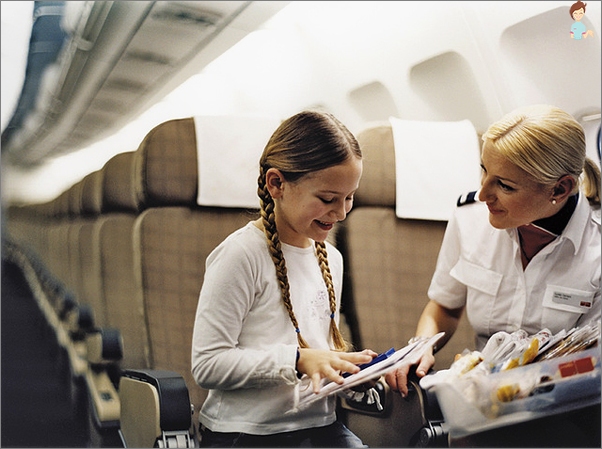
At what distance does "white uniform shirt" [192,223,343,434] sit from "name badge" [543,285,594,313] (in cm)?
75

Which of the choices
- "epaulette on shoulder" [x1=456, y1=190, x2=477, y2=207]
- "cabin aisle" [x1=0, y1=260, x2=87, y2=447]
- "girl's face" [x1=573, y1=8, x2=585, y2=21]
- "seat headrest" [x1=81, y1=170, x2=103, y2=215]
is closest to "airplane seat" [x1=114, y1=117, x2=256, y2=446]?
"seat headrest" [x1=81, y1=170, x2=103, y2=215]

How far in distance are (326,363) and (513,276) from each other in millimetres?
745

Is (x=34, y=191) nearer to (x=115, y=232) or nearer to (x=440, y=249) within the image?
(x=115, y=232)

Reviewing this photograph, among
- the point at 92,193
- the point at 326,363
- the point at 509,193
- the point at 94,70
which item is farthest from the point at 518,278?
the point at 94,70

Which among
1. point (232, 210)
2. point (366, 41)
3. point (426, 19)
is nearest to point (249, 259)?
point (232, 210)

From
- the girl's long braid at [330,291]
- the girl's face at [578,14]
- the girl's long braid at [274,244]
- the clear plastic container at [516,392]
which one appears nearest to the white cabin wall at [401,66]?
the girl's face at [578,14]

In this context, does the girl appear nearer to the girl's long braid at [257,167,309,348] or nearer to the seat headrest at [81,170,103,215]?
the girl's long braid at [257,167,309,348]

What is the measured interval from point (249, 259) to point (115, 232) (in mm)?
455

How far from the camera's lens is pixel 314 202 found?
206 centimetres

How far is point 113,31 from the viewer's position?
84.4 inches

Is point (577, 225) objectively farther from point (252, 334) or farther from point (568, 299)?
point (252, 334)

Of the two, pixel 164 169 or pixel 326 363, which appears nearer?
pixel 326 363

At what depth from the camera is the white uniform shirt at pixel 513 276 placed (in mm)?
2254

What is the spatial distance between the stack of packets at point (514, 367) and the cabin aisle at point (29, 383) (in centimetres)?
114
